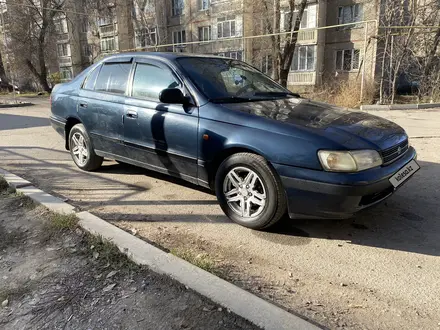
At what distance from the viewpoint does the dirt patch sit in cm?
221

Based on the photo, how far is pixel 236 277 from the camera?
8.77 feet

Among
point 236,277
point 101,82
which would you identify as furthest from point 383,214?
point 101,82

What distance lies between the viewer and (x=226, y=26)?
32.7 metres

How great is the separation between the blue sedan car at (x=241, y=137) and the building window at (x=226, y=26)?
1155 inches

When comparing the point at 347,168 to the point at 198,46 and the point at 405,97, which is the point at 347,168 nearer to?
the point at 405,97

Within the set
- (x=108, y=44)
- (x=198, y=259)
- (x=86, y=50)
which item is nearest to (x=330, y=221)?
(x=198, y=259)

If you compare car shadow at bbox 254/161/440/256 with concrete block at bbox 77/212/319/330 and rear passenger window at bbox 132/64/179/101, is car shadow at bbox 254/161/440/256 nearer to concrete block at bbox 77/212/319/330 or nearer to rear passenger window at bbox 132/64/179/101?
concrete block at bbox 77/212/319/330

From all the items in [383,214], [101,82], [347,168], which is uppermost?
[101,82]

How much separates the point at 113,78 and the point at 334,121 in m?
2.96

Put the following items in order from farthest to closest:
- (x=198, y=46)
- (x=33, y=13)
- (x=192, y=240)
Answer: (x=198, y=46) < (x=33, y=13) < (x=192, y=240)

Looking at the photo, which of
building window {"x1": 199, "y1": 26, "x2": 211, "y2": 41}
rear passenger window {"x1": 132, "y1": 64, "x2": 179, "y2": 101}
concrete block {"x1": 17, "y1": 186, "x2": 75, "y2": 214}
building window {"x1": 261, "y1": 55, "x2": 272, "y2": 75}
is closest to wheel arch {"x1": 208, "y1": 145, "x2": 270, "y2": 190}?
rear passenger window {"x1": 132, "y1": 64, "x2": 179, "y2": 101}

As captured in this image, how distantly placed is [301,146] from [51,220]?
2528 mm

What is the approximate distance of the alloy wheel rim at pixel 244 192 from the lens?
335 cm

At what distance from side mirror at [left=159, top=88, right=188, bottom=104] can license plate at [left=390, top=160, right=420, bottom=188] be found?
2138 mm
